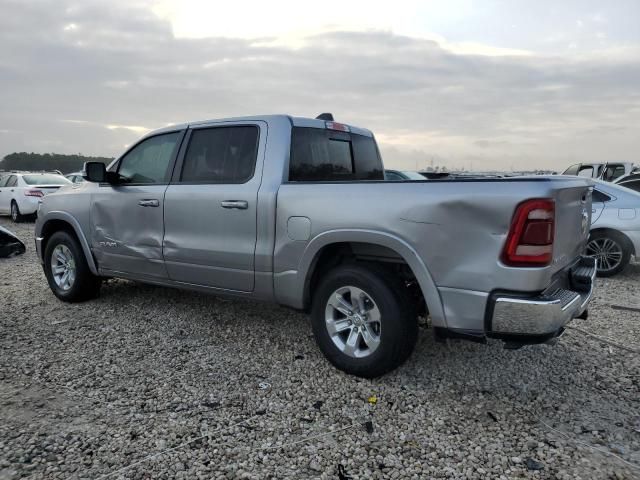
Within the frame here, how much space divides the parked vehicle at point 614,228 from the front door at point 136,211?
6.02m

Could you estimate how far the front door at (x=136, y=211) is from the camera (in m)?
4.70

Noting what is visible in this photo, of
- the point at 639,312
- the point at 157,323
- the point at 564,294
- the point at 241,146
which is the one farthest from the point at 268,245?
the point at 639,312

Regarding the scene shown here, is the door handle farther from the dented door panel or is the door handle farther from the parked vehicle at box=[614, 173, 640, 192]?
the parked vehicle at box=[614, 173, 640, 192]

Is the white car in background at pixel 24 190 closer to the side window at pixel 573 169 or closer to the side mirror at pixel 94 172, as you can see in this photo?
the side mirror at pixel 94 172

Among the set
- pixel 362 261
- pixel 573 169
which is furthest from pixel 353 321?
pixel 573 169

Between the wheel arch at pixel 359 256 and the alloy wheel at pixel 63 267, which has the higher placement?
the wheel arch at pixel 359 256

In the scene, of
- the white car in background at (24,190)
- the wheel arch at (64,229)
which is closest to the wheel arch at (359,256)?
the wheel arch at (64,229)

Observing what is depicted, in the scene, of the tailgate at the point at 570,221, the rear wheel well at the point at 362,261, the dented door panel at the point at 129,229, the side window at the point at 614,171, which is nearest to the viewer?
the tailgate at the point at 570,221

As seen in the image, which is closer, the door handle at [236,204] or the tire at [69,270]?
the door handle at [236,204]

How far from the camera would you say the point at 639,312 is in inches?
218

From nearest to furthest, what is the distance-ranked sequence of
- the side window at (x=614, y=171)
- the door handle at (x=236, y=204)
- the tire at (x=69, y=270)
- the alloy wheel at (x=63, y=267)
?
the door handle at (x=236, y=204)
the tire at (x=69, y=270)
the alloy wheel at (x=63, y=267)
the side window at (x=614, y=171)

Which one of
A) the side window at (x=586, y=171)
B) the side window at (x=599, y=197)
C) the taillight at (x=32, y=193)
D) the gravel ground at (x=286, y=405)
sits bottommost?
the gravel ground at (x=286, y=405)

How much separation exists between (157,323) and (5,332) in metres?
1.34

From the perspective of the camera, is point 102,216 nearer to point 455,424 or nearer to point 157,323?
point 157,323
